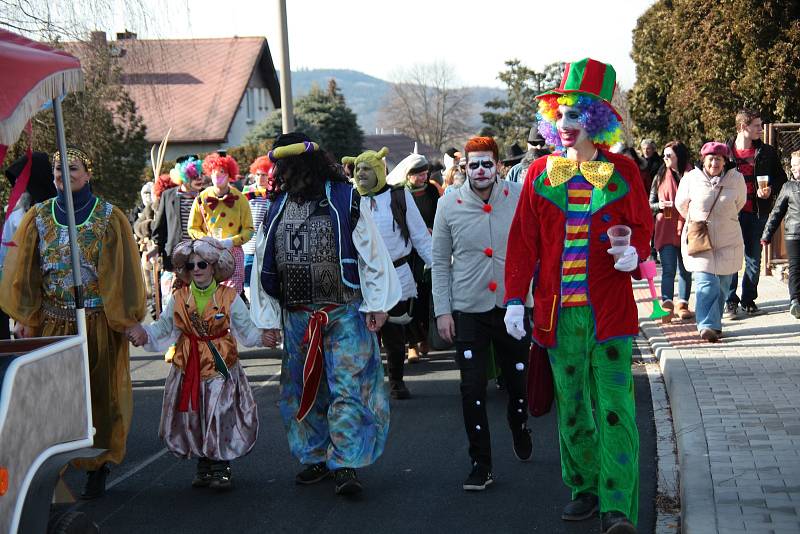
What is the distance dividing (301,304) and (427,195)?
16.3 ft

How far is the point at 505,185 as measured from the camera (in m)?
7.37

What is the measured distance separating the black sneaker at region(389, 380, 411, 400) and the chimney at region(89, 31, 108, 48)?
4.48m

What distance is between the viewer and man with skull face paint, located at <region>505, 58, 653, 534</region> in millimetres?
5668

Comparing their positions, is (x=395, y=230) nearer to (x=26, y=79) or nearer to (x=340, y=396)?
(x=340, y=396)

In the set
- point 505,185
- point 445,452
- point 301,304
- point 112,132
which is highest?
point 112,132

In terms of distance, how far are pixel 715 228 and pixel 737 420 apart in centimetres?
424

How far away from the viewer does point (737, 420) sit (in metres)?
7.80

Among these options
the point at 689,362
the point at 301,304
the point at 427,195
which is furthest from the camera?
the point at 427,195

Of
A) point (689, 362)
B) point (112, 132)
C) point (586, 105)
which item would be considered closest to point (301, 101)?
point (112, 132)

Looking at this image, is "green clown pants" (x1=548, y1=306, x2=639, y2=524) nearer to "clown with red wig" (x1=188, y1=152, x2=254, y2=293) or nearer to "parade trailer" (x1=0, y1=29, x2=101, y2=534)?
"parade trailer" (x1=0, y1=29, x2=101, y2=534)

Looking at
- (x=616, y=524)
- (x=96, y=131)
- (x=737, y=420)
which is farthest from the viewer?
(x=96, y=131)

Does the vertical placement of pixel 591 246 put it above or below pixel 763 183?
below

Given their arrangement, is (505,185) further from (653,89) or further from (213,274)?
A: (653,89)

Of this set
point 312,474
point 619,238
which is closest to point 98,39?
point 312,474
